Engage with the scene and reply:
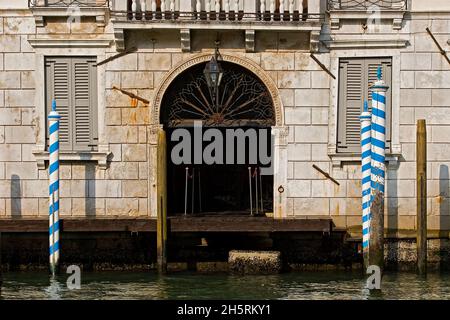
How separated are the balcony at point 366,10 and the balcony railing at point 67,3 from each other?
3711 mm

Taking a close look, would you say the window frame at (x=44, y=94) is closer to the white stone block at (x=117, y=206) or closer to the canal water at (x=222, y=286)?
the white stone block at (x=117, y=206)

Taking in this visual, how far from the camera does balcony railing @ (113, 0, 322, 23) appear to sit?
19938 millimetres

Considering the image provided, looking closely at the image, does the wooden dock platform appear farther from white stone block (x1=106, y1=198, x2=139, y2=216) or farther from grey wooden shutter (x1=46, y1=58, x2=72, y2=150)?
grey wooden shutter (x1=46, y1=58, x2=72, y2=150)

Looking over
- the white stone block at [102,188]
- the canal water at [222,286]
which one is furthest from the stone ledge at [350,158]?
the white stone block at [102,188]

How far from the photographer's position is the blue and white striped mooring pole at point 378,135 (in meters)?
18.8

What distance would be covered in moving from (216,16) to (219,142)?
2.23 meters

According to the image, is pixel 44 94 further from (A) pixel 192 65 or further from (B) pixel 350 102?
(B) pixel 350 102

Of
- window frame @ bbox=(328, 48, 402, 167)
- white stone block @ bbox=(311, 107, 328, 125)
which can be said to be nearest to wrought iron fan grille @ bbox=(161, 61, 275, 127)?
white stone block @ bbox=(311, 107, 328, 125)

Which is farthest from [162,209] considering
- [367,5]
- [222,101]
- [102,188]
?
[367,5]

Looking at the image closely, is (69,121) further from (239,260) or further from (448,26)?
(448,26)

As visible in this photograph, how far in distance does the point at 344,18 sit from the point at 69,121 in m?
4.87

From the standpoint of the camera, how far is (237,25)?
785 inches
